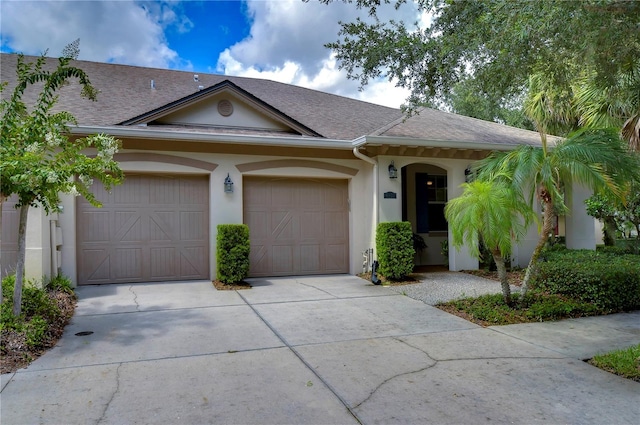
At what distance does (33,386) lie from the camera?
3.82 metres

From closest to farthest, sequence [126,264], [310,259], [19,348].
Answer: [19,348] → [126,264] → [310,259]

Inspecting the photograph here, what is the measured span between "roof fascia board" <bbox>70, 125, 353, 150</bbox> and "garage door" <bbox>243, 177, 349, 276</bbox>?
112 centimetres

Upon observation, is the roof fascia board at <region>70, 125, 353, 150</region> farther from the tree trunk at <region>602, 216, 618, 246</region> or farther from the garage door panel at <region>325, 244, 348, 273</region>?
the tree trunk at <region>602, 216, 618, 246</region>

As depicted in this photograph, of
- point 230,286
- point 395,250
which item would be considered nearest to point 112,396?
point 230,286

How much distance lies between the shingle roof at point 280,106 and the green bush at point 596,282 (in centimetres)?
355

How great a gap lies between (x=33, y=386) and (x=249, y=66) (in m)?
11.7

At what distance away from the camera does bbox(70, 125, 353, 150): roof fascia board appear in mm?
8164

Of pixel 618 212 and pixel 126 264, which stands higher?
pixel 618 212

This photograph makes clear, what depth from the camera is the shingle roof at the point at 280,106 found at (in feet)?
31.8

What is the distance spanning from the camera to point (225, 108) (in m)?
9.80

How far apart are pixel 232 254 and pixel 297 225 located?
202 cm

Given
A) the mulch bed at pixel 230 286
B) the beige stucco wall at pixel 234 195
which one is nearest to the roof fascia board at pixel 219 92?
the beige stucco wall at pixel 234 195

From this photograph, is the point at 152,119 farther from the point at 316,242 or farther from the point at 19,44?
the point at 316,242

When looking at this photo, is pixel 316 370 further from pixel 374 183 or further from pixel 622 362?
pixel 374 183
